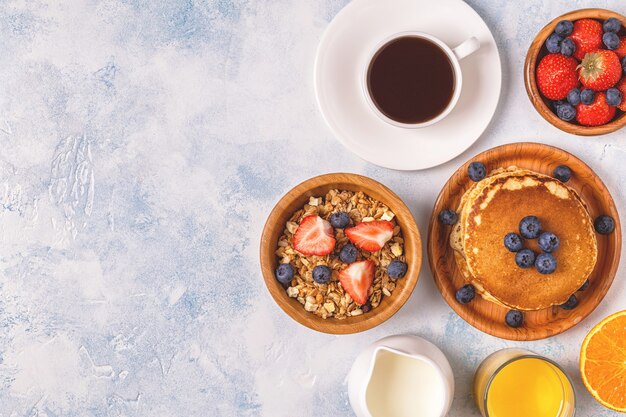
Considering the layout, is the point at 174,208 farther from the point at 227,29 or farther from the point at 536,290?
the point at 536,290

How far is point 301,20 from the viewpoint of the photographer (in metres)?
1.73

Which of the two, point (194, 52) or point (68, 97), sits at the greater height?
point (194, 52)

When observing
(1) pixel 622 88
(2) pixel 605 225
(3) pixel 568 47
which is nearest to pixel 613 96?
(1) pixel 622 88

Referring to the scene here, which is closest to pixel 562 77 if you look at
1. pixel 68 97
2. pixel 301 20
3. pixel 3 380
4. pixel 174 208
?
pixel 301 20

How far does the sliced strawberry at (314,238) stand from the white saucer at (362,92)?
23 centimetres

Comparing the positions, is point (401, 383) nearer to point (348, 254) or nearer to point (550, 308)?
point (348, 254)

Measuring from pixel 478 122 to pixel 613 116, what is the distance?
33cm

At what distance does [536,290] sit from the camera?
1.57m

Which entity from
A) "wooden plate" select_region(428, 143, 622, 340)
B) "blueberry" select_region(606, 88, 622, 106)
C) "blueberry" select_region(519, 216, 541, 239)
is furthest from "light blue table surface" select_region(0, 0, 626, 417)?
"blueberry" select_region(519, 216, 541, 239)

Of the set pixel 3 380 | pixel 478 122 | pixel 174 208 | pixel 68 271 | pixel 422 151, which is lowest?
pixel 3 380

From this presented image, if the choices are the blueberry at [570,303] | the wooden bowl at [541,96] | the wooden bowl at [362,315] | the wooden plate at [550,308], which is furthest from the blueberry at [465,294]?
the wooden bowl at [541,96]

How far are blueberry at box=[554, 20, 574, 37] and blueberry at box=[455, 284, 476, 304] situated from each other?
2.17ft

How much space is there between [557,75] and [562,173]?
0.24 m

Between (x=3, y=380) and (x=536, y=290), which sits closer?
(x=536, y=290)
